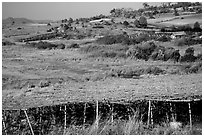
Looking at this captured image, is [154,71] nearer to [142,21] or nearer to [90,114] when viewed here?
[142,21]

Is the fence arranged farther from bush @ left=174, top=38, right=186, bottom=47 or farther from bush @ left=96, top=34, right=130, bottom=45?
bush @ left=174, top=38, right=186, bottom=47

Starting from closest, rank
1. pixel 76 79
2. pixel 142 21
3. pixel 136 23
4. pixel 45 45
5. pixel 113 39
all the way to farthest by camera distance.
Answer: pixel 76 79 < pixel 45 45 < pixel 113 39 < pixel 142 21 < pixel 136 23

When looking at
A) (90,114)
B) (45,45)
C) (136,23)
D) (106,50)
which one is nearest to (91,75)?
(106,50)

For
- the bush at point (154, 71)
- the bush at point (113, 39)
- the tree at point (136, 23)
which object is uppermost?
the tree at point (136, 23)

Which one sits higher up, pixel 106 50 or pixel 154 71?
pixel 106 50

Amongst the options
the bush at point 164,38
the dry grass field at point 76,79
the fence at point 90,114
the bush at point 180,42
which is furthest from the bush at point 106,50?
the fence at point 90,114

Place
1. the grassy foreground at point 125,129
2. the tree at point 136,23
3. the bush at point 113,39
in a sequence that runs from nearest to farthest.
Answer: the grassy foreground at point 125,129 < the bush at point 113,39 < the tree at point 136,23

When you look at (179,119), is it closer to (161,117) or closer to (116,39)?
(161,117)

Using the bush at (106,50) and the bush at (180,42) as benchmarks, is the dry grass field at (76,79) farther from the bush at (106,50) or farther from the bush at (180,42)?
the bush at (180,42)

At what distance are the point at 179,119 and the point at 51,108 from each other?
2.63 m

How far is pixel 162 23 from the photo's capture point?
54.6 ft

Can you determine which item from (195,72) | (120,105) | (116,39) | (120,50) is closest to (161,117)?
(120,105)

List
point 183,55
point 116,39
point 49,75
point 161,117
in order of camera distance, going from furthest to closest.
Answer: point 116,39 < point 183,55 < point 49,75 < point 161,117

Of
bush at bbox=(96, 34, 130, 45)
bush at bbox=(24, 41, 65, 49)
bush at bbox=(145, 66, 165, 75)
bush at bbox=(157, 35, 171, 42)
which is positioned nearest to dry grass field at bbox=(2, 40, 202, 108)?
bush at bbox=(145, 66, 165, 75)
